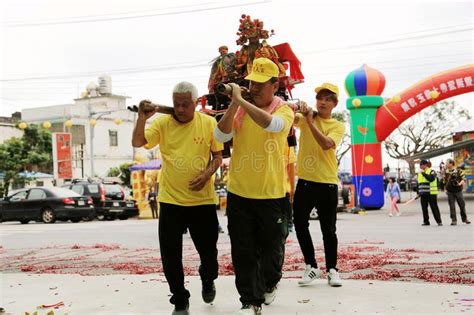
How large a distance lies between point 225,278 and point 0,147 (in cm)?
3825

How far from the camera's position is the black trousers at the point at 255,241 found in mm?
4648

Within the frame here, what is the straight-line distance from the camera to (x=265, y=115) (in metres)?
4.51

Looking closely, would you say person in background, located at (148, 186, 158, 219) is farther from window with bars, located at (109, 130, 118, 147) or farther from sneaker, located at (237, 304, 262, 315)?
window with bars, located at (109, 130, 118, 147)

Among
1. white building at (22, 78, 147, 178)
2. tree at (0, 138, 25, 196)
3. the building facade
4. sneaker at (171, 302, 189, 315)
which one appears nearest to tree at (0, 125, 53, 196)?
tree at (0, 138, 25, 196)

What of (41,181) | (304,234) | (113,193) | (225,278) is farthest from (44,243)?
(41,181)

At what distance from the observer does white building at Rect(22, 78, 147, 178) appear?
4981cm

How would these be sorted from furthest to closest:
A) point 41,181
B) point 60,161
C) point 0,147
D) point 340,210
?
1. point 41,181
2. point 0,147
3. point 60,161
4. point 340,210

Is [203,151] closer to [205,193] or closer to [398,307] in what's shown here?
[205,193]

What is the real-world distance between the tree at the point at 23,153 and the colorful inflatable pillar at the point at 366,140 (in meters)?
24.9

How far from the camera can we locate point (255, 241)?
16.0 feet

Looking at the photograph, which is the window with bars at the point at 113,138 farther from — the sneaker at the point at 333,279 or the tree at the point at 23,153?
the sneaker at the point at 333,279

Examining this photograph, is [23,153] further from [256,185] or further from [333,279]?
[256,185]

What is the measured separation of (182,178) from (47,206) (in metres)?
18.6

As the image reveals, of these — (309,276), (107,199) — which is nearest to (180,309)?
(309,276)
